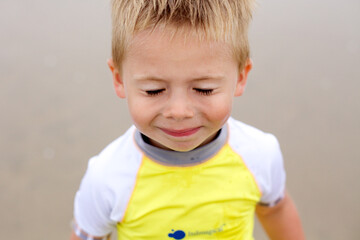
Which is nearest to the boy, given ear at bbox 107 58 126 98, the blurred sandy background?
ear at bbox 107 58 126 98

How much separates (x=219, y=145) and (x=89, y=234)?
0.27 metres

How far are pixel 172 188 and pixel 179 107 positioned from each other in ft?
0.60

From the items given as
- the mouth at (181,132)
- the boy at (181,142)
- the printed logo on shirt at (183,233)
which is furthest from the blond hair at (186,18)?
the printed logo on shirt at (183,233)

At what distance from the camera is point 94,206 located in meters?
0.69

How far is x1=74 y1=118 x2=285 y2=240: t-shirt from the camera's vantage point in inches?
26.5

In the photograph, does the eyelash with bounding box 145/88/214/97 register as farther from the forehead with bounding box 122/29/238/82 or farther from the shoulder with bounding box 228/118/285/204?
the shoulder with bounding box 228/118/285/204

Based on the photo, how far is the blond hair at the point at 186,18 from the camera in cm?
53

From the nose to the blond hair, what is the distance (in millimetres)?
86

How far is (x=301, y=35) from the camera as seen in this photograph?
1.57m

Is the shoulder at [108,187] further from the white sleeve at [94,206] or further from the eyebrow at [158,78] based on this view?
the eyebrow at [158,78]

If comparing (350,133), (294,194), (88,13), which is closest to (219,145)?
(294,194)

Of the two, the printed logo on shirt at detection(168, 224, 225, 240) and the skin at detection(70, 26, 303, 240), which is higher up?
the skin at detection(70, 26, 303, 240)

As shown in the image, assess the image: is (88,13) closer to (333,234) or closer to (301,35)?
(301,35)

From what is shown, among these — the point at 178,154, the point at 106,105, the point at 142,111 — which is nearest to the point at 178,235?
the point at 178,154
